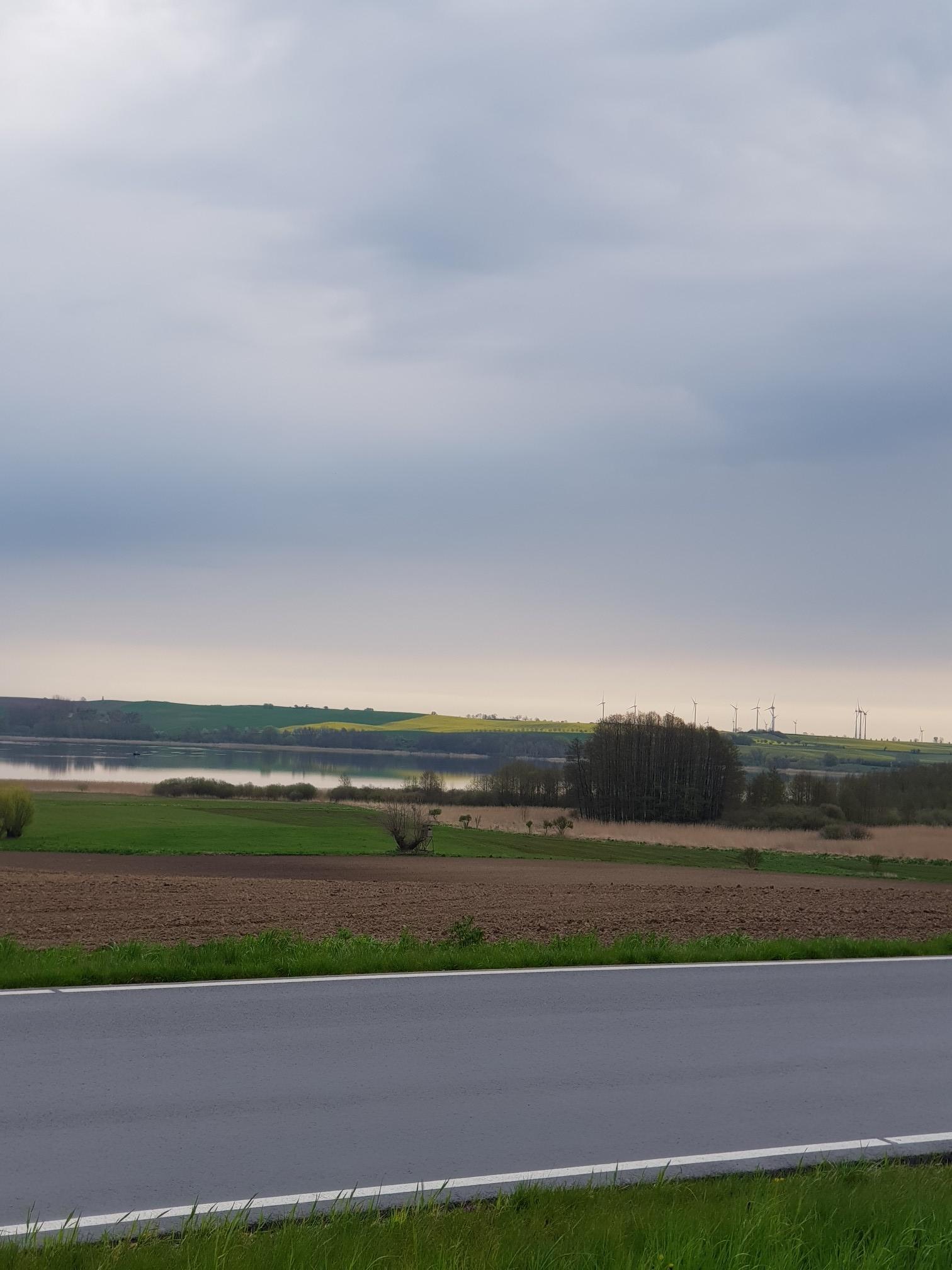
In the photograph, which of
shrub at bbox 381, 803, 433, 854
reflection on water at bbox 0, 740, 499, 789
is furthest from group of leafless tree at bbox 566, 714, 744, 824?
shrub at bbox 381, 803, 433, 854

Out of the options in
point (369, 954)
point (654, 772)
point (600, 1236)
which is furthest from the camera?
point (654, 772)

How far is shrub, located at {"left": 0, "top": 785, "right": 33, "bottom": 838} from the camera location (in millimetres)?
34375

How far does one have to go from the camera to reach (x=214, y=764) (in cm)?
11319

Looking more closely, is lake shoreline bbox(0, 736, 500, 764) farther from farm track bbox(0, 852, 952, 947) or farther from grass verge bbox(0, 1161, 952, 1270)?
grass verge bbox(0, 1161, 952, 1270)

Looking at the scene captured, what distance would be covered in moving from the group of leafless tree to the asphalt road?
64755 mm

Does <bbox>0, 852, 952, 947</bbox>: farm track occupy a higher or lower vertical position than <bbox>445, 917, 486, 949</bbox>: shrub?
lower

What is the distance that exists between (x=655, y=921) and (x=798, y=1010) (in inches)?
229

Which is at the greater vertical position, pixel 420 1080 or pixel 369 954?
pixel 420 1080

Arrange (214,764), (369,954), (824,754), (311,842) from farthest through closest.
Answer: (824,754) → (214,764) → (311,842) → (369,954)

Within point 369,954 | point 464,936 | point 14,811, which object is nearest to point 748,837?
point 14,811

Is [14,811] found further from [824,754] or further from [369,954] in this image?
[824,754]

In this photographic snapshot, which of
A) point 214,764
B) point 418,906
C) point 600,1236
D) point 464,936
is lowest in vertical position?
point 214,764

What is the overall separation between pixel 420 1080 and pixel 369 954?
13.4 feet

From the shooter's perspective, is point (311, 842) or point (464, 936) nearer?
point (464, 936)
